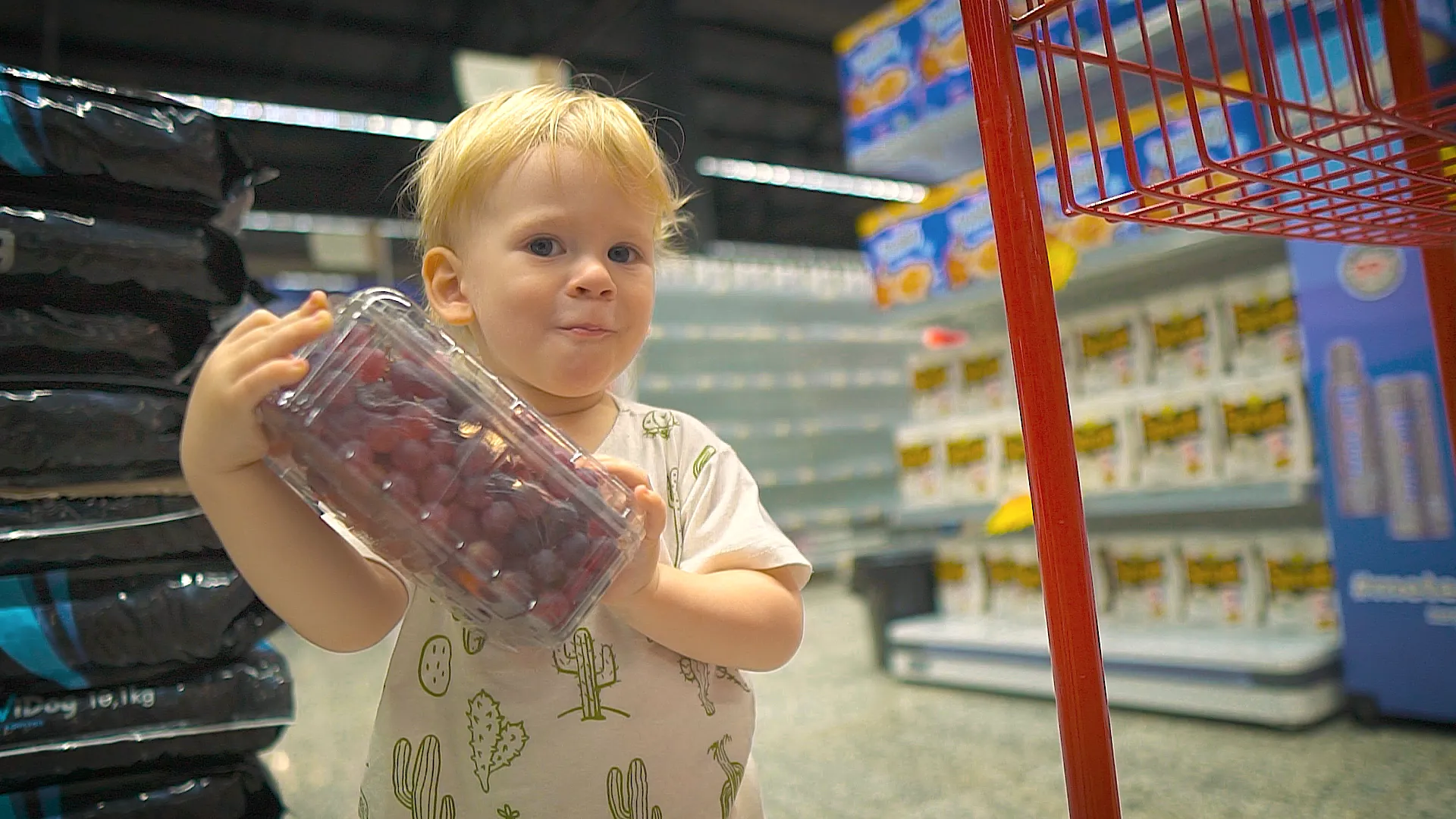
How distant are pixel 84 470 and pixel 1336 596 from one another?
2.20 metres

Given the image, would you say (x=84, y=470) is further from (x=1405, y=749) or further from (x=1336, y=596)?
(x=1336, y=596)

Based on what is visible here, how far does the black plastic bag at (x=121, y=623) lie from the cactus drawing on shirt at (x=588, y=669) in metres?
0.58

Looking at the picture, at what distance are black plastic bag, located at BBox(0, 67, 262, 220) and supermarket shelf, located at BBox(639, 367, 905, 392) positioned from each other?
3.90 metres

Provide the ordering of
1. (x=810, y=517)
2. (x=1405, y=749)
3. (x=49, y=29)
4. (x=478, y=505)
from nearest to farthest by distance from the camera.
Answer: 1. (x=478, y=505)
2. (x=1405, y=749)
3. (x=49, y=29)
4. (x=810, y=517)

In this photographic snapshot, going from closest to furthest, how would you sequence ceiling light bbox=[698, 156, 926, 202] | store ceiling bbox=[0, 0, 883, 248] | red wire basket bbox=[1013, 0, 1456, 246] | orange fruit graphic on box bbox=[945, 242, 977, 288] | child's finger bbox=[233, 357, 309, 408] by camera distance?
child's finger bbox=[233, 357, 309, 408]
red wire basket bbox=[1013, 0, 1456, 246]
orange fruit graphic on box bbox=[945, 242, 977, 288]
store ceiling bbox=[0, 0, 883, 248]
ceiling light bbox=[698, 156, 926, 202]

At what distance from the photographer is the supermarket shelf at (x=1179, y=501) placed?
1.94m

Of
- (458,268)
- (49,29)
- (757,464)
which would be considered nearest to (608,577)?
(458,268)

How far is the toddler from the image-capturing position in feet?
2.40

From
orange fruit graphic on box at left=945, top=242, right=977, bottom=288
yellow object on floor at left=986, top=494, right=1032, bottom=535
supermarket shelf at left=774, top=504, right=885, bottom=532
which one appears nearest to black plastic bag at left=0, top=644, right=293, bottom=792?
yellow object on floor at left=986, top=494, right=1032, bottom=535

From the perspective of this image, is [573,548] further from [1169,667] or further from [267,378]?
[1169,667]

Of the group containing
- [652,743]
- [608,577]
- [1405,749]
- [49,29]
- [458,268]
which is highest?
[49,29]

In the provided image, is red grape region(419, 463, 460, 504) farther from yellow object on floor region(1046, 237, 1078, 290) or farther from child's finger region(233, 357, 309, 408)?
yellow object on floor region(1046, 237, 1078, 290)

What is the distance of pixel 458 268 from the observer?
31.5 inches

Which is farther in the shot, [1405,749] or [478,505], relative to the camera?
[1405,749]
